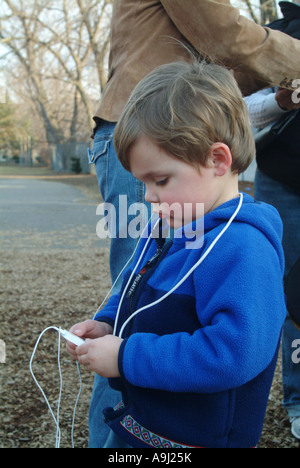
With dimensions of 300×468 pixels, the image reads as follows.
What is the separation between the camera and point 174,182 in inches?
50.0

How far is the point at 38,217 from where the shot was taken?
397 inches

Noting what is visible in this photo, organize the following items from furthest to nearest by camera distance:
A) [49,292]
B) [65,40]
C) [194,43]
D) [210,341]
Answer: [65,40], [49,292], [194,43], [210,341]

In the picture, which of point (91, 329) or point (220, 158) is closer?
point (220, 158)

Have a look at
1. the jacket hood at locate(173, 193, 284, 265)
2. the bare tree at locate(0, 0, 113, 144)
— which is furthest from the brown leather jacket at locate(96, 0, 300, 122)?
the bare tree at locate(0, 0, 113, 144)

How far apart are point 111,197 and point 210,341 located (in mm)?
1084

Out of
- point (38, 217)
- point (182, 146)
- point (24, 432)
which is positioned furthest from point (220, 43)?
point (38, 217)

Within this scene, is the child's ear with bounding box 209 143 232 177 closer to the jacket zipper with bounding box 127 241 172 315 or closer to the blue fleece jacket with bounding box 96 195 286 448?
the blue fleece jacket with bounding box 96 195 286 448

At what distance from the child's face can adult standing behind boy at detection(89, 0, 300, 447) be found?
0.67 metres

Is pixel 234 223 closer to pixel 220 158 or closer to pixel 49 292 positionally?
pixel 220 158

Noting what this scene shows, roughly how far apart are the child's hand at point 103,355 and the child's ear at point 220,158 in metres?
0.54

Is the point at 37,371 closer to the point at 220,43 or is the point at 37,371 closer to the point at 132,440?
the point at 132,440

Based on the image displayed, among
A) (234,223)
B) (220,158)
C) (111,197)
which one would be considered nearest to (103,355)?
(234,223)

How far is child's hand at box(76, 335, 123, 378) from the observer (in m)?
1.20

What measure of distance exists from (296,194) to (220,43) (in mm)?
932
